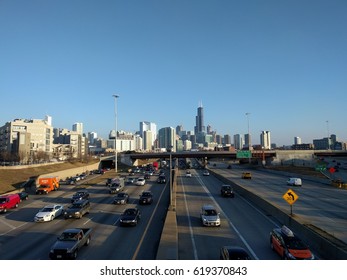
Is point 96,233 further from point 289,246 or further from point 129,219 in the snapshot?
point 289,246

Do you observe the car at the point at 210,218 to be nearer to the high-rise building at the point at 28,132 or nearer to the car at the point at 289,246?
the car at the point at 289,246

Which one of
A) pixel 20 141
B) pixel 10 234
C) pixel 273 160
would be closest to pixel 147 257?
pixel 10 234

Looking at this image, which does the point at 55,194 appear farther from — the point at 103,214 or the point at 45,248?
the point at 45,248

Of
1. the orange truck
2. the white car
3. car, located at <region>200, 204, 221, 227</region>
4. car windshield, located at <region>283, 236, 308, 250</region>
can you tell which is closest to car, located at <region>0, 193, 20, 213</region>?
the white car

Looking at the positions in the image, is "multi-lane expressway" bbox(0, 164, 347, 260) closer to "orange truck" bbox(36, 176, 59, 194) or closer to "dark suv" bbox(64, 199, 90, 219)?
"dark suv" bbox(64, 199, 90, 219)

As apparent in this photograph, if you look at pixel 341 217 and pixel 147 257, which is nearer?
pixel 147 257

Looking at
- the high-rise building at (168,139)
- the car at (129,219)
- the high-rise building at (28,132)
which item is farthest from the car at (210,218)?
the high-rise building at (28,132)
